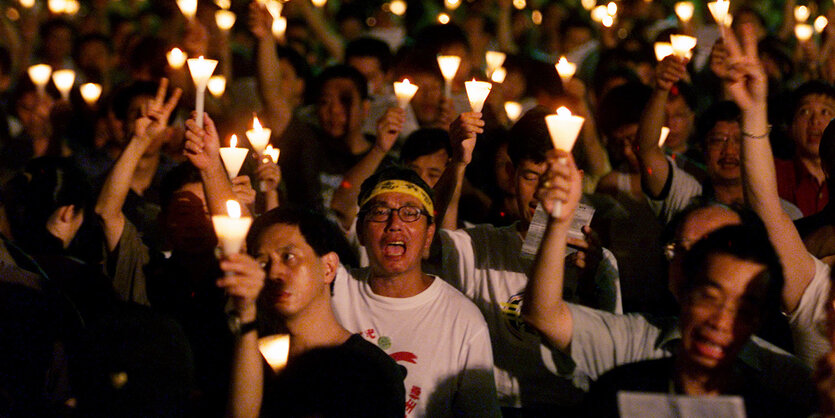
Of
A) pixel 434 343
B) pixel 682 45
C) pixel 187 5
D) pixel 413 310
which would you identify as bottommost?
pixel 434 343

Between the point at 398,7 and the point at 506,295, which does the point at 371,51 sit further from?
the point at 506,295

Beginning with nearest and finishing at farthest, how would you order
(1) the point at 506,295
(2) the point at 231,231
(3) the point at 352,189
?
(2) the point at 231,231, (1) the point at 506,295, (3) the point at 352,189

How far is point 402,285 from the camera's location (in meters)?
3.51

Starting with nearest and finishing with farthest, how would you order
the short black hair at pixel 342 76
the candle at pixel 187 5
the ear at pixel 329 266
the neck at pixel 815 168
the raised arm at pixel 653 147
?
1. the ear at pixel 329 266
2. the raised arm at pixel 653 147
3. the neck at pixel 815 168
4. the short black hair at pixel 342 76
5. the candle at pixel 187 5

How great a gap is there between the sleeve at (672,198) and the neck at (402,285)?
56.1 inches

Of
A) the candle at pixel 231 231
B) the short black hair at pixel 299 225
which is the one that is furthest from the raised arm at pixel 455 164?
the candle at pixel 231 231

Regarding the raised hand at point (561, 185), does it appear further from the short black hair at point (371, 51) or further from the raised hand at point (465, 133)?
the short black hair at point (371, 51)

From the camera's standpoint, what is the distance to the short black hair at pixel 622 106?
17.0 feet

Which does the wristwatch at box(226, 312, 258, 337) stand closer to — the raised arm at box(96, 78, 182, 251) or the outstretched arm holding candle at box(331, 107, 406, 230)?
the raised arm at box(96, 78, 182, 251)

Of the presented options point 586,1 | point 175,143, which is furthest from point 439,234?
point 586,1

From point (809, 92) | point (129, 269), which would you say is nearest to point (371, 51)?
point (809, 92)

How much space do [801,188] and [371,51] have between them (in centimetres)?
353

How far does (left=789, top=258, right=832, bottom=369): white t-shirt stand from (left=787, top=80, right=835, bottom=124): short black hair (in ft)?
6.38

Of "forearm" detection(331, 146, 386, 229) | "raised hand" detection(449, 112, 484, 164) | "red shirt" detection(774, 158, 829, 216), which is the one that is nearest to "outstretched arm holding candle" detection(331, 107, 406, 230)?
"forearm" detection(331, 146, 386, 229)
